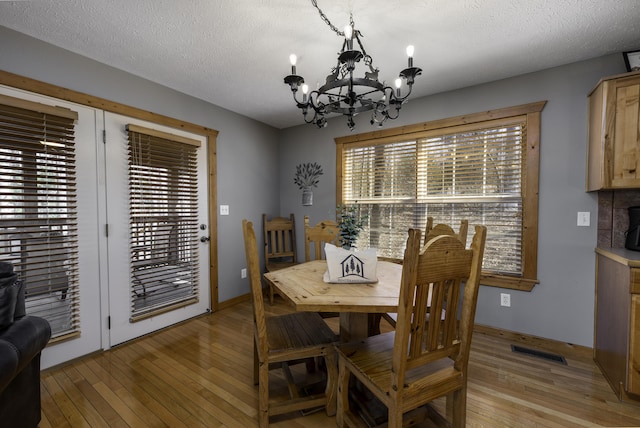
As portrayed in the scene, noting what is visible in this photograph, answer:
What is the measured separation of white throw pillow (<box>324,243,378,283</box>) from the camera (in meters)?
1.73

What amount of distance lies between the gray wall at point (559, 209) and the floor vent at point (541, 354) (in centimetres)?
16

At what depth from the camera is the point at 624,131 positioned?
1.95m

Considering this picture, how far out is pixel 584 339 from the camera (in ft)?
7.54

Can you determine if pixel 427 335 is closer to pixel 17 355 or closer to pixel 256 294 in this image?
pixel 256 294

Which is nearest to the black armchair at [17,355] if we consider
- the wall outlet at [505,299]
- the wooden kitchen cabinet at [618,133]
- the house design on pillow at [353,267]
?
the house design on pillow at [353,267]

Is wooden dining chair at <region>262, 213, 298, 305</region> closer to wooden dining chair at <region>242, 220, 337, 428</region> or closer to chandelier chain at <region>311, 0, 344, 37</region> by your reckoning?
wooden dining chair at <region>242, 220, 337, 428</region>

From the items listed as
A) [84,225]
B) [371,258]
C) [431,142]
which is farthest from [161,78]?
[431,142]

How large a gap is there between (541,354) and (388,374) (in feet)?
6.43

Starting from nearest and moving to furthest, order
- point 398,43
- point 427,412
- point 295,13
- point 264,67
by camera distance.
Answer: point 427,412 < point 295,13 < point 398,43 < point 264,67

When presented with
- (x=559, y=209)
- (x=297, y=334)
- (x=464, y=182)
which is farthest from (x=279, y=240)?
(x=559, y=209)

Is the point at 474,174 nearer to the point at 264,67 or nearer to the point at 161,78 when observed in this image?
the point at 264,67

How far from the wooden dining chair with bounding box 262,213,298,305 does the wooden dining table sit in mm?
1831

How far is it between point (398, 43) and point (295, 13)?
0.82 metres

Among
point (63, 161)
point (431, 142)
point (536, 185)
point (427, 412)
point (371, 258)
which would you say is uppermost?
point (431, 142)
